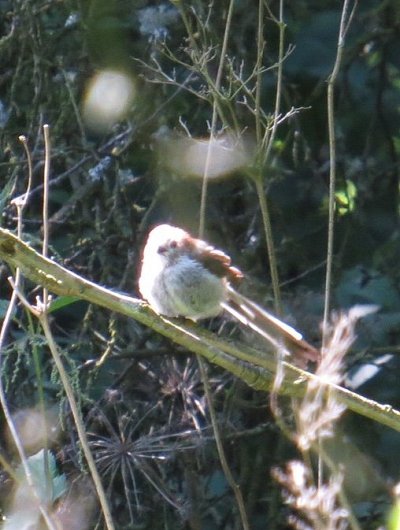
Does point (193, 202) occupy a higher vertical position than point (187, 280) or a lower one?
lower

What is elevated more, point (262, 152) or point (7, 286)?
point (262, 152)

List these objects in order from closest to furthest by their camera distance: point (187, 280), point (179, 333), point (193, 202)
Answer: point (179, 333)
point (187, 280)
point (193, 202)

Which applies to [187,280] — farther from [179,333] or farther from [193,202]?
[179,333]

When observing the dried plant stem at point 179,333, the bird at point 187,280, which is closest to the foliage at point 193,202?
the bird at point 187,280

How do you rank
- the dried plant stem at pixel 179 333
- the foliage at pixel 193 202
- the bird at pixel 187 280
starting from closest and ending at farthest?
the dried plant stem at pixel 179 333 < the bird at pixel 187 280 < the foliage at pixel 193 202

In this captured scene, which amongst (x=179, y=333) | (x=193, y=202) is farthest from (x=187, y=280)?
(x=179, y=333)

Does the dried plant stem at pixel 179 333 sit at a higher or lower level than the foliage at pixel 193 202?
higher

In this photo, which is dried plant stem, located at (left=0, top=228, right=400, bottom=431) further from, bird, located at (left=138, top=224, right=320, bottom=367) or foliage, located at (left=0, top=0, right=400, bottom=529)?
foliage, located at (left=0, top=0, right=400, bottom=529)

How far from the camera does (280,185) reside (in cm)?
582

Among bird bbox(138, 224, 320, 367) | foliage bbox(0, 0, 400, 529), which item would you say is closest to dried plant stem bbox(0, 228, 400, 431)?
bird bbox(138, 224, 320, 367)

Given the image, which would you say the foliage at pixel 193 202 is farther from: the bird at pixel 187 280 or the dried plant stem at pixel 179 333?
the dried plant stem at pixel 179 333

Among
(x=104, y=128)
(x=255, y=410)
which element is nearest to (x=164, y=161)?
(x=104, y=128)

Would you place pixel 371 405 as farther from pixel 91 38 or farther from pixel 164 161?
pixel 91 38

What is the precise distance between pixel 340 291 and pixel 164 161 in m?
1.13
